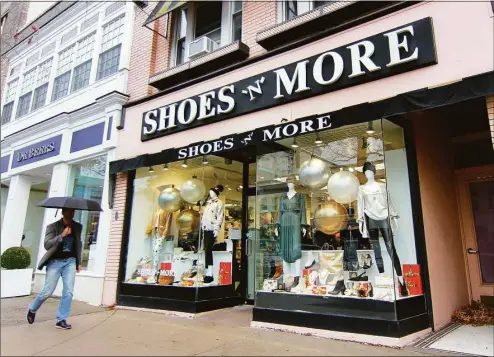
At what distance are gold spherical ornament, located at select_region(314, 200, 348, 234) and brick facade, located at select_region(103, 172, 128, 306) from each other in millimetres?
4700

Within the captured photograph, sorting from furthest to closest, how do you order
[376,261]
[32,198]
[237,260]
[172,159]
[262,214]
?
[32,198] → [237,260] → [172,159] → [262,214] → [376,261]

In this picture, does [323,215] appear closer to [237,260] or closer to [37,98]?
[237,260]

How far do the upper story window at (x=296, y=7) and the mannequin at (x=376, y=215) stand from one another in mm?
3424

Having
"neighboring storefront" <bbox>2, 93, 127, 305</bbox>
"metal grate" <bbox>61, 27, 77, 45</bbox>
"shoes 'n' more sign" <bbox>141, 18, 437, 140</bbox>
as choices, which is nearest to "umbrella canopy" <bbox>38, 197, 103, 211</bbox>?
"shoes 'n' more sign" <bbox>141, 18, 437, 140</bbox>

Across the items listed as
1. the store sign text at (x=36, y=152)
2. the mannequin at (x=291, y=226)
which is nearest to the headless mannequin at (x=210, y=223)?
the mannequin at (x=291, y=226)

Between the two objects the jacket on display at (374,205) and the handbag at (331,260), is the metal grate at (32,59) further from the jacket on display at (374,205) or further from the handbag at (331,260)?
the jacket on display at (374,205)

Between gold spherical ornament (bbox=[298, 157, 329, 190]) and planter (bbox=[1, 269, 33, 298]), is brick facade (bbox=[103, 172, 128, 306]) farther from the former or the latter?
gold spherical ornament (bbox=[298, 157, 329, 190])

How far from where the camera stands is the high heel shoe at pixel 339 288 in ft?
18.1

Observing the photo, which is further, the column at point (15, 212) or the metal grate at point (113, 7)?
the column at point (15, 212)

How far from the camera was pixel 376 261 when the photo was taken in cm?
568

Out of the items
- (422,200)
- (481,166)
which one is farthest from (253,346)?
(481,166)

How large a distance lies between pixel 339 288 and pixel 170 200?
429cm

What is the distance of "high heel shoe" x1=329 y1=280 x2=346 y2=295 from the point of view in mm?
5523

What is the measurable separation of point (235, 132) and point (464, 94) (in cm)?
384
